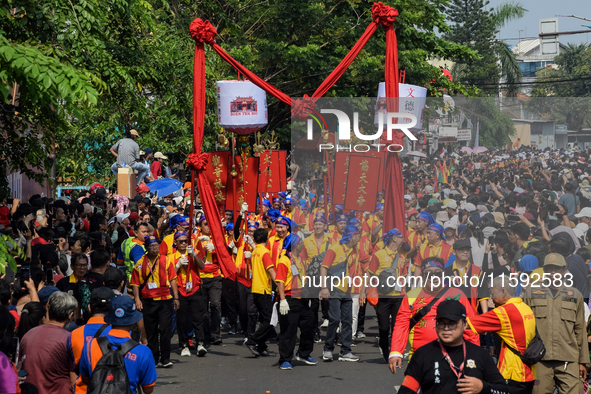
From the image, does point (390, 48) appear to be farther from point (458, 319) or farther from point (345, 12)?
point (345, 12)

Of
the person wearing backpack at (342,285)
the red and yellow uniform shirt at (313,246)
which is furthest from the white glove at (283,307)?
the red and yellow uniform shirt at (313,246)

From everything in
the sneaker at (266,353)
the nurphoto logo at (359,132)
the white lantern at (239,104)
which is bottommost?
the sneaker at (266,353)

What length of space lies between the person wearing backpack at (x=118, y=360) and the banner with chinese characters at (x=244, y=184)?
16.5ft

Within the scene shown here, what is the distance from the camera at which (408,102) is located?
7711 mm

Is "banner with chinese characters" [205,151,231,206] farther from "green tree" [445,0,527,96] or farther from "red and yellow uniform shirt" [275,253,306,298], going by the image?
"green tree" [445,0,527,96]

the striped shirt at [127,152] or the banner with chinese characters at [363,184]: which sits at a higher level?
the striped shirt at [127,152]

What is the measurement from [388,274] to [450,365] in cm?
363

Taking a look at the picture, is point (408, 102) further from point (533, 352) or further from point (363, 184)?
point (533, 352)

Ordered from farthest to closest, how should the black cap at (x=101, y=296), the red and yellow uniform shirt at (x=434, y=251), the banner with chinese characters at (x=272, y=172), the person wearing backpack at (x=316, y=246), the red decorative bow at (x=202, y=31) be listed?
1. the banner with chinese characters at (x=272, y=172)
2. the red decorative bow at (x=202, y=31)
3. the person wearing backpack at (x=316, y=246)
4. the red and yellow uniform shirt at (x=434, y=251)
5. the black cap at (x=101, y=296)

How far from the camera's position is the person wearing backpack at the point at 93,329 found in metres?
5.28

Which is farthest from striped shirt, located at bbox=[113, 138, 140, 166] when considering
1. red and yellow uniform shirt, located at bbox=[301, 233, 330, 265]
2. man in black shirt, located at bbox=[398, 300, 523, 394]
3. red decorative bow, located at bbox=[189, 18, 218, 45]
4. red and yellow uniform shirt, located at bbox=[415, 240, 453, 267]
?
man in black shirt, located at bbox=[398, 300, 523, 394]

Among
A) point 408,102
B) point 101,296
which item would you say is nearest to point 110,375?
point 101,296

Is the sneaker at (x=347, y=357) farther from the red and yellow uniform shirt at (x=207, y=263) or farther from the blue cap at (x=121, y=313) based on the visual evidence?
the blue cap at (x=121, y=313)

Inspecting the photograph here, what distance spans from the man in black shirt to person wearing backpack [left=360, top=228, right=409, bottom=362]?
239 centimetres
